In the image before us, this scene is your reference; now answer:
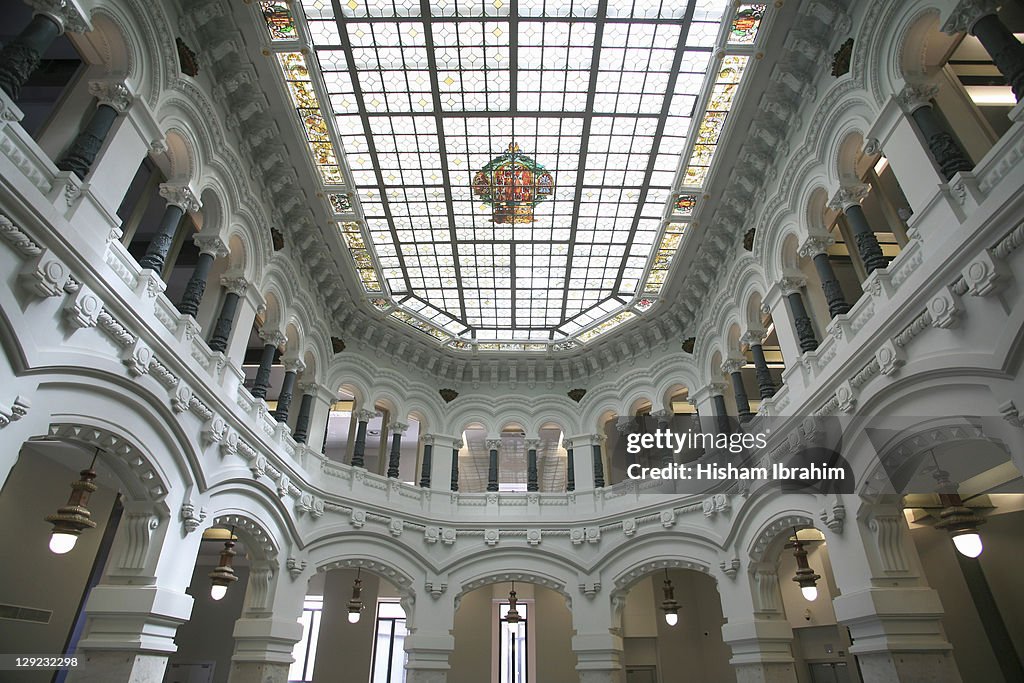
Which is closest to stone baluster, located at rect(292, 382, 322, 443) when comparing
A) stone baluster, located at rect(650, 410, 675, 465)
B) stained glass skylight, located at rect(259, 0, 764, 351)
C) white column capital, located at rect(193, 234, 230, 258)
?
stained glass skylight, located at rect(259, 0, 764, 351)

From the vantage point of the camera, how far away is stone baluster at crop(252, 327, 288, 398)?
11195mm

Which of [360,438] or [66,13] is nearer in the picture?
[66,13]

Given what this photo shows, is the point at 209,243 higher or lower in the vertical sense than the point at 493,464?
higher

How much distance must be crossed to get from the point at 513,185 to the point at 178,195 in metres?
6.04

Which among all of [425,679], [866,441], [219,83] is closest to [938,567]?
[866,441]

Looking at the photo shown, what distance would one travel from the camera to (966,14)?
21.0 ft

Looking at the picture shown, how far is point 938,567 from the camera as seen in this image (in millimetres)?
11547

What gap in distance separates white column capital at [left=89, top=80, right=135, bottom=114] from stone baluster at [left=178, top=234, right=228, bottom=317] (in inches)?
106

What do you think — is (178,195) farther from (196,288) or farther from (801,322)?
(801,322)

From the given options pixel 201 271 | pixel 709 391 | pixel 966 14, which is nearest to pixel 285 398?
pixel 201 271

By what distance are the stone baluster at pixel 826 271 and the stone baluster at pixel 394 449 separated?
10.0 metres

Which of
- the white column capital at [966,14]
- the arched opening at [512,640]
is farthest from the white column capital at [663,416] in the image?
the white column capital at [966,14]

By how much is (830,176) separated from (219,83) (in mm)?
9813

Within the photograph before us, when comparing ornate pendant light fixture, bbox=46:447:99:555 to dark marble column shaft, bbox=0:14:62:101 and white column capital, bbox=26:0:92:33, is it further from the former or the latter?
white column capital, bbox=26:0:92:33
